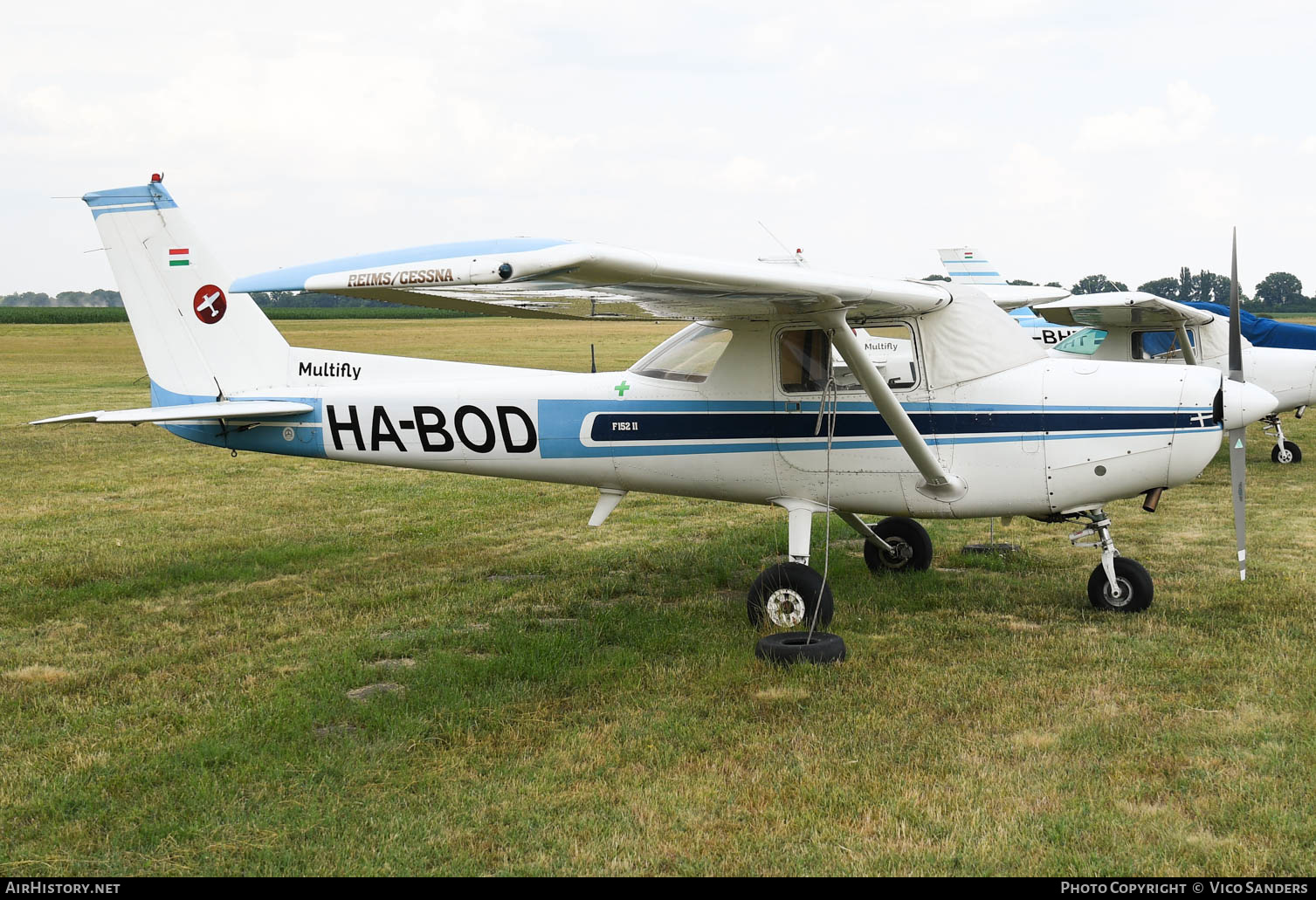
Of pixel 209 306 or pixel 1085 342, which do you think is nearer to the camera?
pixel 209 306

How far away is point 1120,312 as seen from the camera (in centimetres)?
1377

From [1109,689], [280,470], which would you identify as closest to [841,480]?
[1109,689]

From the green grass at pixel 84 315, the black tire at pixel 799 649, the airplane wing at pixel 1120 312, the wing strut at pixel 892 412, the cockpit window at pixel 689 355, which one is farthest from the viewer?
the green grass at pixel 84 315

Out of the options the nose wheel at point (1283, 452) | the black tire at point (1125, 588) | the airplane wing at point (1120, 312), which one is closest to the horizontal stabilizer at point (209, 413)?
the black tire at point (1125, 588)

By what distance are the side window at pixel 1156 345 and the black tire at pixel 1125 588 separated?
28.2ft

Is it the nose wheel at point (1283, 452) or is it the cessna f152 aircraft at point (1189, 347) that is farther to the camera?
the nose wheel at point (1283, 452)

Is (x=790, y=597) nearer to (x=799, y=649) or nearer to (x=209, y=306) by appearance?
(x=799, y=649)

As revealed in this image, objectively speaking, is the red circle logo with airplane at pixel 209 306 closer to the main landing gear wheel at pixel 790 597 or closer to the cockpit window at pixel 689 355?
the cockpit window at pixel 689 355

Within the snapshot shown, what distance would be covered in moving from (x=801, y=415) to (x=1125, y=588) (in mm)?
2397

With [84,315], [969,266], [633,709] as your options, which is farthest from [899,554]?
[84,315]

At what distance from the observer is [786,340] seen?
22.9 feet

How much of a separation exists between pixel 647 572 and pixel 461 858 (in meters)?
4.93

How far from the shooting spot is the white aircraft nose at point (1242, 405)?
257 inches

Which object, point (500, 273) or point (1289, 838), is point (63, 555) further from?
point (1289, 838)
